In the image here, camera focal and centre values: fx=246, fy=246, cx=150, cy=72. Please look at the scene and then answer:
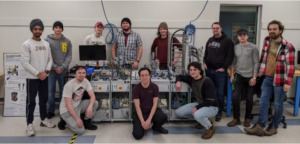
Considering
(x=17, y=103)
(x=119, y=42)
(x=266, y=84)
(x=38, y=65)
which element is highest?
(x=119, y=42)

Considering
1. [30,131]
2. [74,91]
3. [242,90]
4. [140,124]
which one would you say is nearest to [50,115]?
[30,131]

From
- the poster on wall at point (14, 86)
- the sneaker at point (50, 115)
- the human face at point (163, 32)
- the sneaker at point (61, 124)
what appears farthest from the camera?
the human face at point (163, 32)

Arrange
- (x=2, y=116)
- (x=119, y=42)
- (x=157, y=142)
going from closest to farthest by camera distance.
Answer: (x=157, y=142) → (x=2, y=116) → (x=119, y=42)

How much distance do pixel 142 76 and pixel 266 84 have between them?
1.57 m

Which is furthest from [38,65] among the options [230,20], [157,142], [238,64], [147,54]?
[230,20]

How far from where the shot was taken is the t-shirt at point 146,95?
316cm

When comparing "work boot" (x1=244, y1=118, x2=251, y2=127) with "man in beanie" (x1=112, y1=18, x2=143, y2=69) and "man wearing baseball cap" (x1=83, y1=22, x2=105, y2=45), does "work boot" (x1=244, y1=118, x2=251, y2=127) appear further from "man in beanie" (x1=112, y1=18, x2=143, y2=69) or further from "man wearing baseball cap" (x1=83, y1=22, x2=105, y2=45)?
"man wearing baseball cap" (x1=83, y1=22, x2=105, y2=45)

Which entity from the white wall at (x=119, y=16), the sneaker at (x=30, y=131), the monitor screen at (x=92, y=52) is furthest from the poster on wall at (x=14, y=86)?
the monitor screen at (x=92, y=52)

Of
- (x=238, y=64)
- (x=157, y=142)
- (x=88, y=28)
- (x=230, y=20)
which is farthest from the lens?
(x=230, y=20)

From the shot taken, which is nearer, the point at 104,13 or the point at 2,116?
the point at 2,116

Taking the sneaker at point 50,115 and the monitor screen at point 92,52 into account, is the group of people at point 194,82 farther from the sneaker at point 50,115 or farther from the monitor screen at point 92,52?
the monitor screen at point 92,52

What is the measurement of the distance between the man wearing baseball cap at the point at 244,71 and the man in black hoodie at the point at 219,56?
0.11 metres

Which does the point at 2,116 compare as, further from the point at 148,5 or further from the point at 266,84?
the point at 266,84

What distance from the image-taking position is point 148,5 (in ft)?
14.7
